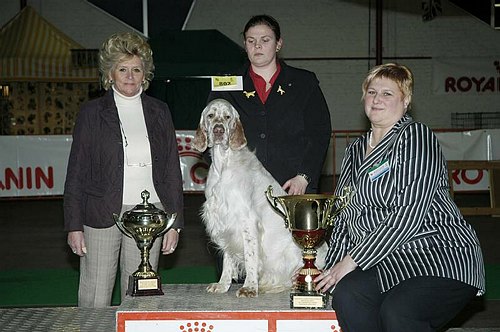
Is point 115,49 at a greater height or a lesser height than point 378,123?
greater

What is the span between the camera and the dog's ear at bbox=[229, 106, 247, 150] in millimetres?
3580

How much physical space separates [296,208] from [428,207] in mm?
613

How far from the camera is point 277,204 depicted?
3.48 m

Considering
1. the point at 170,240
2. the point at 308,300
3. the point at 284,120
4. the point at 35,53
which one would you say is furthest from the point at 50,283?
the point at 35,53

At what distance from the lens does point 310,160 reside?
151 inches

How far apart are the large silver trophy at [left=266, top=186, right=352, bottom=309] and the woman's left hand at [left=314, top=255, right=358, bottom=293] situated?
0.09 metres

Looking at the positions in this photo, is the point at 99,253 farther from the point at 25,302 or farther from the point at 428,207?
the point at 25,302

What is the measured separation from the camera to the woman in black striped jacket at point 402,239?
110 inches

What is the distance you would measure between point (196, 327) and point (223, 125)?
3.14 feet

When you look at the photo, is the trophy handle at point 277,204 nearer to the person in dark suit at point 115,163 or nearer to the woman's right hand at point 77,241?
the person in dark suit at point 115,163

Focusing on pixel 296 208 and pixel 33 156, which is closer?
pixel 296 208

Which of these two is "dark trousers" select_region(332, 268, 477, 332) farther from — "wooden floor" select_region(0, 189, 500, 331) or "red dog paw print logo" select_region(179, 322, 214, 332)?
"wooden floor" select_region(0, 189, 500, 331)

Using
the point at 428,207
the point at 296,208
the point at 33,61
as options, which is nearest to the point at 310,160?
the point at 296,208

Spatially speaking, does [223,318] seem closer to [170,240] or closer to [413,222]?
[170,240]
